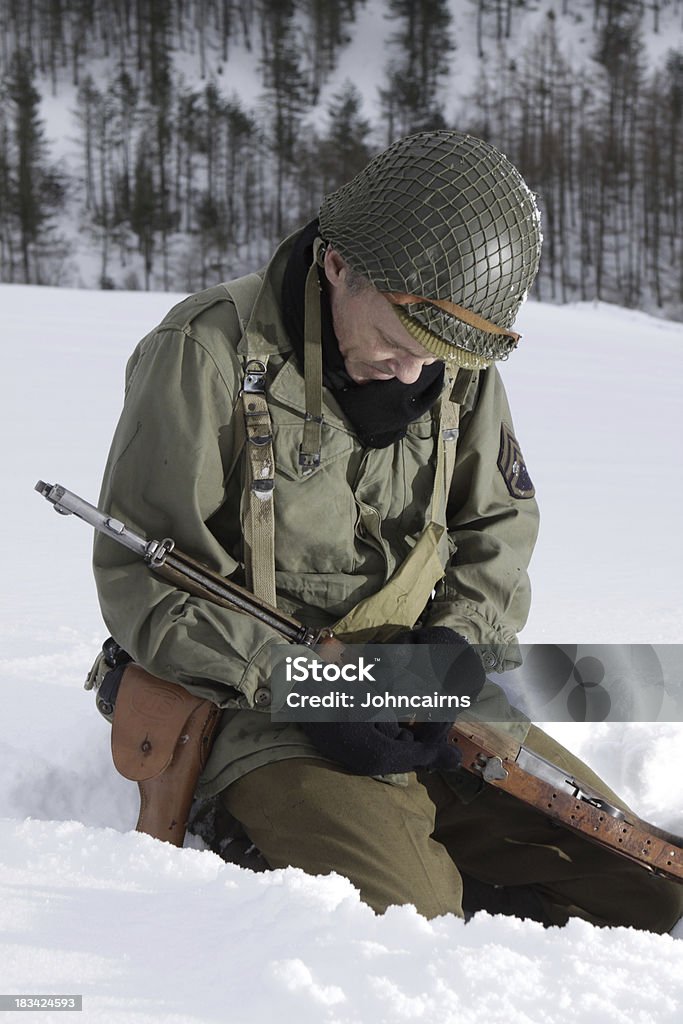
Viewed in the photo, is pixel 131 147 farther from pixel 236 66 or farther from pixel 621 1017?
pixel 621 1017

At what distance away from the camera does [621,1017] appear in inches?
56.6

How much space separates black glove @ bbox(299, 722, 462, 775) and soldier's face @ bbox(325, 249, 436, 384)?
70 centimetres

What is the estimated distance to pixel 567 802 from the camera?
2.34m

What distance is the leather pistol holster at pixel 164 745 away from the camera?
7.17 feet

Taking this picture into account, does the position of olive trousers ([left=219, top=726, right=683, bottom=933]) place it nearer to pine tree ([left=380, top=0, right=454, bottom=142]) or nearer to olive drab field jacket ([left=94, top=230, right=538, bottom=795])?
olive drab field jacket ([left=94, top=230, right=538, bottom=795])

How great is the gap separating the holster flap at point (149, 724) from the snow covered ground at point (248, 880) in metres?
0.14

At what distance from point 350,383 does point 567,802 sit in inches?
39.8

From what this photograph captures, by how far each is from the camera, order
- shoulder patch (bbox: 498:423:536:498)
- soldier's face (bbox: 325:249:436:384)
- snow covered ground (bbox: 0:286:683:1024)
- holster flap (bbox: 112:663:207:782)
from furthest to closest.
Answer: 1. shoulder patch (bbox: 498:423:536:498)
2. holster flap (bbox: 112:663:207:782)
3. soldier's face (bbox: 325:249:436:384)
4. snow covered ground (bbox: 0:286:683:1024)

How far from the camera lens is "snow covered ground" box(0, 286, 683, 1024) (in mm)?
1418

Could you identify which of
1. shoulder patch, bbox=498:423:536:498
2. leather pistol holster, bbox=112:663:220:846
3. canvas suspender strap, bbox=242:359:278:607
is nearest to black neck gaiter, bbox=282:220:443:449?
canvas suspender strap, bbox=242:359:278:607

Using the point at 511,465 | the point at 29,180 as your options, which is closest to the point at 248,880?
the point at 511,465

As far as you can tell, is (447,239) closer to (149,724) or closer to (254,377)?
(254,377)

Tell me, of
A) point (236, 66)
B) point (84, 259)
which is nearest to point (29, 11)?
point (236, 66)

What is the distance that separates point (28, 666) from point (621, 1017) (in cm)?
221
